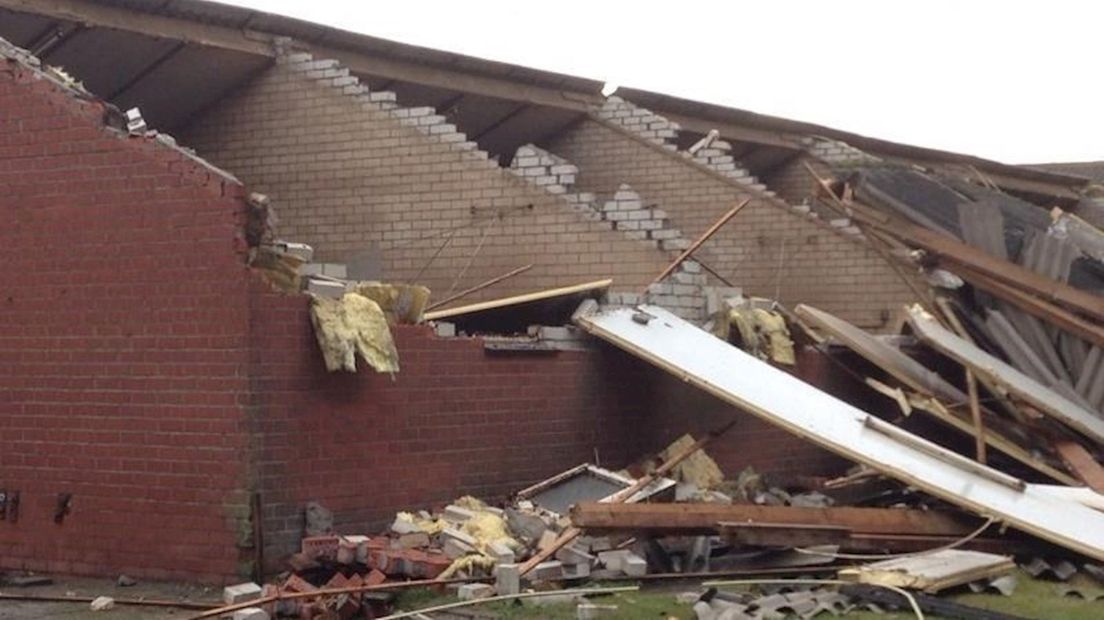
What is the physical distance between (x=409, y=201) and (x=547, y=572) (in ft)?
18.3

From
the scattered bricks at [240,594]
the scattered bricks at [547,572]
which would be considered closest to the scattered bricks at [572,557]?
the scattered bricks at [547,572]

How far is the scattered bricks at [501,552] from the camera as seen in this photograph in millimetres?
8906

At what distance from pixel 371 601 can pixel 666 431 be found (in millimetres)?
4658

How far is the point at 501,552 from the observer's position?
8.98m

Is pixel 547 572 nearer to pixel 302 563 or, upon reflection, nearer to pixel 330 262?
pixel 302 563

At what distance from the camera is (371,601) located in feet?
27.5

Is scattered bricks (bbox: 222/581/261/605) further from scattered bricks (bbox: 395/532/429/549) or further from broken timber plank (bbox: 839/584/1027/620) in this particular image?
broken timber plank (bbox: 839/584/1027/620)

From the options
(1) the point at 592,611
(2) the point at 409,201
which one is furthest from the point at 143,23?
(1) the point at 592,611

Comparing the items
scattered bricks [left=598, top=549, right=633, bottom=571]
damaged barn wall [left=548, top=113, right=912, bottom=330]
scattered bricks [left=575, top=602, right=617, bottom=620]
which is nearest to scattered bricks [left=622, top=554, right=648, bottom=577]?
scattered bricks [left=598, top=549, right=633, bottom=571]

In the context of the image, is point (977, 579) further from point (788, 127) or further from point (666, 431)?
point (788, 127)

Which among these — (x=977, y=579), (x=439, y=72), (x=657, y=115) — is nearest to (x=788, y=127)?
(x=657, y=115)

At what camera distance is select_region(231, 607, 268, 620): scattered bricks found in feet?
25.7

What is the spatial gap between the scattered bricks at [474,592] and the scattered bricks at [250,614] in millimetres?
1144

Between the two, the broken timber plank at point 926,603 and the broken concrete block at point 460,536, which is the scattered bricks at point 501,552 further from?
the broken timber plank at point 926,603
